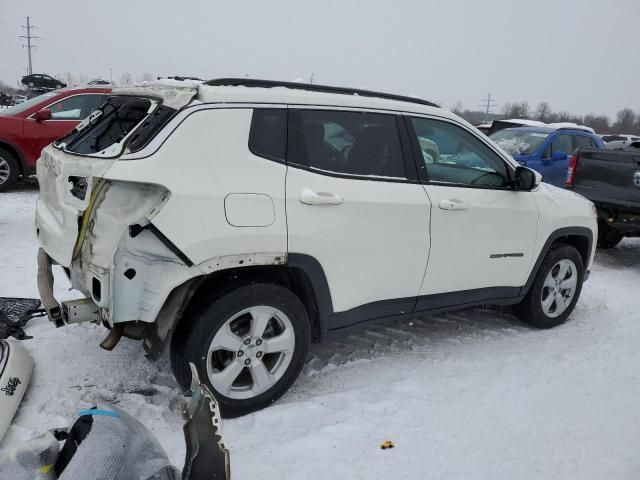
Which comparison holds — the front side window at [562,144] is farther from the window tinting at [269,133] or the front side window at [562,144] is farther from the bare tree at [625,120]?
the bare tree at [625,120]

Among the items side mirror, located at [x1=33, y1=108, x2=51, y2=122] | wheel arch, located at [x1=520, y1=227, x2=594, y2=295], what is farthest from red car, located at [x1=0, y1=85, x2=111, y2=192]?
wheel arch, located at [x1=520, y1=227, x2=594, y2=295]

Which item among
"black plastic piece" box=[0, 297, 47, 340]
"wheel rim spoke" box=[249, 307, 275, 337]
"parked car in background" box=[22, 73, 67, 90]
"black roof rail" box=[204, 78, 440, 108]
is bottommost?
"black plastic piece" box=[0, 297, 47, 340]

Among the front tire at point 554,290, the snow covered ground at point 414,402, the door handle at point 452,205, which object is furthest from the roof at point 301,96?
the snow covered ground at point 414,402

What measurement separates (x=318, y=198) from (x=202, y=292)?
33.5 inches

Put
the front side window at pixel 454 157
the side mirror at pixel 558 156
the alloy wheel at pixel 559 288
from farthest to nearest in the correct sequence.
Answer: the side mirror at pixel 558 156
the alloy wheel at pixel 559 288
the front side window at pixel 454 157

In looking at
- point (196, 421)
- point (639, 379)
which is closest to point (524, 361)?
point (639, 379)

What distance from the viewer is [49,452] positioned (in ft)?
7.14

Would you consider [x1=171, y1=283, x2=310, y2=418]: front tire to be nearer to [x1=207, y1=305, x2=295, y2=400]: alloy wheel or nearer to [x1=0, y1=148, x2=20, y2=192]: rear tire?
[x1=207, y1=305, x2=295, y2=400]: alloy wheel

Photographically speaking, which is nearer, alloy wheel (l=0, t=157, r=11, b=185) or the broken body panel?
the broken body panel

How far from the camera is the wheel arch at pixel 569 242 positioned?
4336 mm

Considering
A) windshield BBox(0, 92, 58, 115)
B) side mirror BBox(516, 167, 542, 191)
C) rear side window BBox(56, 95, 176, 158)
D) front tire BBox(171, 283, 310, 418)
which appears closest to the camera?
rear side window BBox(56, 95, 176, 158)

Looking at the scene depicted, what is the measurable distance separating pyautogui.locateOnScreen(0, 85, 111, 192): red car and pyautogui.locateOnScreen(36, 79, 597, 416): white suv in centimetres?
602

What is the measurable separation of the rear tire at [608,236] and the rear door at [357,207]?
5.80 meters

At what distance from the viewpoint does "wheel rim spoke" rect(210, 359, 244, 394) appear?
2.91m
